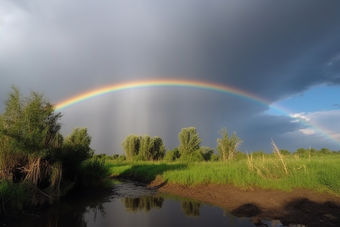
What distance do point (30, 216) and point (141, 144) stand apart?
51435 millimetres

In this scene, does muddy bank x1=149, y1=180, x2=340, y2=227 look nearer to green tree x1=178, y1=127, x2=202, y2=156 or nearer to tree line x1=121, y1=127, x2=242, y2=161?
tree line x1=121, y1=127, x2=242, y2=161

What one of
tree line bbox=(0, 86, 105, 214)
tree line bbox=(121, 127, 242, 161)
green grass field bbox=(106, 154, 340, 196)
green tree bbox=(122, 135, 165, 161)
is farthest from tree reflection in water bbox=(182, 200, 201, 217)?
green tree bbox=(122, 135, 165, 161)

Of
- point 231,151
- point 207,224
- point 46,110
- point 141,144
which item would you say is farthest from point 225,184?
point 141,144

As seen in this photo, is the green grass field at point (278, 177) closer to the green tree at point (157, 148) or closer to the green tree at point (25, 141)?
the green tree at point (25, 141)

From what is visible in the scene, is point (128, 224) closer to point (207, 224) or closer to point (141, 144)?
point (207, 224)

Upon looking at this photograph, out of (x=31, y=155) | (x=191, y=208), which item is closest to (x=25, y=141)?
(x=31, y=155)

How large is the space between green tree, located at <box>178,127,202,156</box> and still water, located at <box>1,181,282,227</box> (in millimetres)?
39451

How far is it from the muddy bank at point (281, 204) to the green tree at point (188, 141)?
39.8m

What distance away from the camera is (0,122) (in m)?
12.9

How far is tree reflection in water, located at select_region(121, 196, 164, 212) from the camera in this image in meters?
14.1

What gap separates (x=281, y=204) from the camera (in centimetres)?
1190

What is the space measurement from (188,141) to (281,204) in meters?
45.3

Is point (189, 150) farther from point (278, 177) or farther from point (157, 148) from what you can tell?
point (278, 177)

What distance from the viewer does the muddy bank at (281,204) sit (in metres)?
9.92
